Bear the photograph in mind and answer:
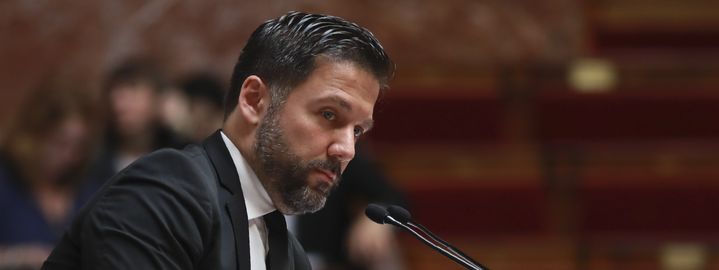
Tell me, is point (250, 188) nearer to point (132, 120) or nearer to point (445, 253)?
point (445, 253)

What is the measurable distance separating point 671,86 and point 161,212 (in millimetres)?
2503

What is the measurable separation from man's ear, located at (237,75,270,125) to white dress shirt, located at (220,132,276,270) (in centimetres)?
3

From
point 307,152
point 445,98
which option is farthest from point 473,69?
point 307,152

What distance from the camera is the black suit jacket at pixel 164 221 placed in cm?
88

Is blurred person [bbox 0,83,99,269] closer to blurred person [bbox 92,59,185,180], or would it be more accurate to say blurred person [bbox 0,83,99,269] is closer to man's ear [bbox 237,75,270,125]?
blurred person [bbox 92,59,185,180]

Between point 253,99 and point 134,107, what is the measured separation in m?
1.26

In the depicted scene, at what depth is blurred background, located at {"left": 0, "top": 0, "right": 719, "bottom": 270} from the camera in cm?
282

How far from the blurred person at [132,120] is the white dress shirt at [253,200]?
1128mm

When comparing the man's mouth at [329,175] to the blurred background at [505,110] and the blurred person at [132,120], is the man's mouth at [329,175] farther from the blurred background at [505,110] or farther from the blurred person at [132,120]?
the blurred background at [505,110]

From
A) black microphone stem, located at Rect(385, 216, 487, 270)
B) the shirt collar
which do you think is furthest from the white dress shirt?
black microphone stem, located at Rect(385, 216, 487, 270)

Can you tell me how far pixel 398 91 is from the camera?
3078 mm

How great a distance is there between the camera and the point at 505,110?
3096 millimetres

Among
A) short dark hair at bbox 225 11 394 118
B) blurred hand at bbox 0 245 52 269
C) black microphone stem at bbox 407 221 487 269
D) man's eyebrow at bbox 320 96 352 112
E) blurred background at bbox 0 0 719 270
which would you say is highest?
blurred background at bbox 0 0 719 270

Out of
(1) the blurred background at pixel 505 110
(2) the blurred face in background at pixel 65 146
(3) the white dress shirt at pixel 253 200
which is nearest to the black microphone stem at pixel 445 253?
(3) the white dress shirt at pixel 253 200
